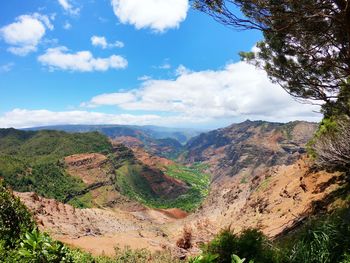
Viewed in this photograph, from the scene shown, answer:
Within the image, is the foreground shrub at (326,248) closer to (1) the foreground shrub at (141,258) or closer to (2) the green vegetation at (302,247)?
(2) the green vegetation at (302,247)

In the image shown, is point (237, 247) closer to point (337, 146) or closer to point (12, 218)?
point (12, 218)

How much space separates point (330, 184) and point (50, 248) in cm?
2343

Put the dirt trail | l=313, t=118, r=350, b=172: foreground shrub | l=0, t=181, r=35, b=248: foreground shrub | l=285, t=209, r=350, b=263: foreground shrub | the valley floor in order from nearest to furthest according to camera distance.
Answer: l=285, t=209, r=350, b=263: foreground shrub → l=0, t=181, r=35, b=248: foreground shrub → l=313, t=118, r=350, b=172: foreground shrub → the valley floor → the dirt trail

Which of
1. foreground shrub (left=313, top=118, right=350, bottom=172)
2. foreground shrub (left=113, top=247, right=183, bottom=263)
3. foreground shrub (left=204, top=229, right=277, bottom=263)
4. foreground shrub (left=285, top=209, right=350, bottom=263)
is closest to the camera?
foreground shrub (left=285, top=209, right=350, bottom=263)

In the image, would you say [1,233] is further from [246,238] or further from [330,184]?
[330,184]

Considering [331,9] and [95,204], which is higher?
[331,9]

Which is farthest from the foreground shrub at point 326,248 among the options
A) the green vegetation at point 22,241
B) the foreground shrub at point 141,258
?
the foreground shrub at point 141,258

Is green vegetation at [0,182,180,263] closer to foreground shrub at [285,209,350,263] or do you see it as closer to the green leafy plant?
the green leafy plant

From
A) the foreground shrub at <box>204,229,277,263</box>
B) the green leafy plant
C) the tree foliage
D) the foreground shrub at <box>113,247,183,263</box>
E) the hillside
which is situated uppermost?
the tree foliage

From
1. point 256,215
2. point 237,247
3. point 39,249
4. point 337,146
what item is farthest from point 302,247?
point 256,215

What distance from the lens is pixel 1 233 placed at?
28.7ft

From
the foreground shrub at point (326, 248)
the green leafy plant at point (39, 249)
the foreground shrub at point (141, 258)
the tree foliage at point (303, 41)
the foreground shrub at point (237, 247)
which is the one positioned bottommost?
the foreground shrub at point (141, 258)

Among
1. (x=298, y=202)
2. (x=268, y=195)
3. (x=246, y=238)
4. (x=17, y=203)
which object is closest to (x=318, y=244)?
(x=246, y=238)

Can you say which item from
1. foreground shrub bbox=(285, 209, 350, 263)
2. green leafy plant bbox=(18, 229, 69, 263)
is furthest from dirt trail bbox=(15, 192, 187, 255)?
foreground shrub bbox=(285, 209, 350, 263)
